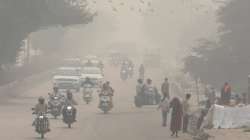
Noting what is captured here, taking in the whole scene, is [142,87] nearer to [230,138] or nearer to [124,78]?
[230,138]

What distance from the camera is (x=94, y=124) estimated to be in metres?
32.8

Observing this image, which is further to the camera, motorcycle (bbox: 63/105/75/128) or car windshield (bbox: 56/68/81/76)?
car windshield (bbox: 56/68/81/76)

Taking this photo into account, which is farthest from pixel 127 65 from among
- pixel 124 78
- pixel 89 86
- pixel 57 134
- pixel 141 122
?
pixel 57 134

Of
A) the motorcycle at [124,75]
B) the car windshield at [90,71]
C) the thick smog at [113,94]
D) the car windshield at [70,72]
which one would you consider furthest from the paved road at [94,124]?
the motorcycle at [124,75]

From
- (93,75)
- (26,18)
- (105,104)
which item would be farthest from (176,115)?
(93,75)

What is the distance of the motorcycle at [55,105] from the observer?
33688mm

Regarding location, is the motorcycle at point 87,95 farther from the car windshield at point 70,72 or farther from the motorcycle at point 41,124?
the motorcycle at point 41,124

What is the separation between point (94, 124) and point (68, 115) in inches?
101

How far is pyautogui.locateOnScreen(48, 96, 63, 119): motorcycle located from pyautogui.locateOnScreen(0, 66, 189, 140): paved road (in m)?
0.42

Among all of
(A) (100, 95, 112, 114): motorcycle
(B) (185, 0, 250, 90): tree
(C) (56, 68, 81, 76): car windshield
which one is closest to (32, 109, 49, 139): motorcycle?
(A) (100, 95, 112, 114): motorcycle

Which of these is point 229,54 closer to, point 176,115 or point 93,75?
point 93,75

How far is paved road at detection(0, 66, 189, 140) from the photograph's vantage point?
27766mm

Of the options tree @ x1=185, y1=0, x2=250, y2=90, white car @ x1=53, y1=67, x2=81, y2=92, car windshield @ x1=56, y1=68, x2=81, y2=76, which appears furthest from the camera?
tree @ x1=185, y1=0, x2=250, y2=90

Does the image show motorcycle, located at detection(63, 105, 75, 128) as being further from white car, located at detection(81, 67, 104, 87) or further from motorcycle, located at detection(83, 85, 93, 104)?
white car, located at detection(81, 67, 104, 87)
